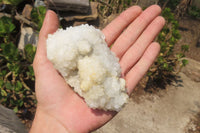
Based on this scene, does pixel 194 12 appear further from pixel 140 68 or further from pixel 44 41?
pixel 44 41

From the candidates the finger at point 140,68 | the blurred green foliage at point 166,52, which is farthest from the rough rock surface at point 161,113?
the finger at point 140,68

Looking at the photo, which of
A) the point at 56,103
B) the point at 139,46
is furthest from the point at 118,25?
the point at 56,103

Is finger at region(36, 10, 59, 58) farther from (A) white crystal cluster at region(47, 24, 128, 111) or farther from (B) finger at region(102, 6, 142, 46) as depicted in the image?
(B) finger at region(102, 6, 142, 46)

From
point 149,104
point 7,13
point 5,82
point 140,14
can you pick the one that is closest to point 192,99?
point 149,104

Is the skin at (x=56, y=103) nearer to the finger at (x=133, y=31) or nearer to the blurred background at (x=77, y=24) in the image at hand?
the finger at (x=133, y=31)

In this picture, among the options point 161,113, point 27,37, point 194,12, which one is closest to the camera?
point 27,37

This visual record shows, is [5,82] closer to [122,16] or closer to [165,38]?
[122,16]
